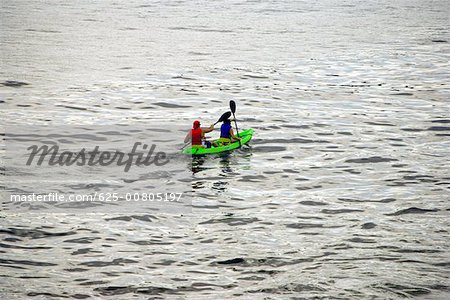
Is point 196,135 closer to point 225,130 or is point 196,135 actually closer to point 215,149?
point 215,149

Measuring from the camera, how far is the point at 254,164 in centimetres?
2755

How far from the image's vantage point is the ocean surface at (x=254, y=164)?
18438mm

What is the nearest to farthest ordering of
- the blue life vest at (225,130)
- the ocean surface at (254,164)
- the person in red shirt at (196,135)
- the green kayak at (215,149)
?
the ocean surface at (254,164) → the person in red shirt at (196,135) → the green kayak at (215,149) → the blue life vest at (225,130)

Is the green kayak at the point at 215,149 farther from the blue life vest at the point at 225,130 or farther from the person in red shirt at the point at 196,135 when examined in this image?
→ the blue life vest at the point at 225,130

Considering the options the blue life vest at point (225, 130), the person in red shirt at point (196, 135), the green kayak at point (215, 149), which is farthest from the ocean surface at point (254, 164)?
the blue life vest at point (225, 130)

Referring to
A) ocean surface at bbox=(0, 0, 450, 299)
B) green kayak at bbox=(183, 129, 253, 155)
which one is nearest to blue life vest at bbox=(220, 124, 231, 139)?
green kayak at bbox=(183, 129, 253, 155)

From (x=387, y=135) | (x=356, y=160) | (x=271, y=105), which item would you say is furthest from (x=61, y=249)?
(x=271, y=105)

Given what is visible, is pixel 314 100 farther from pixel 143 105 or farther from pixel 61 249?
pixel 61 249

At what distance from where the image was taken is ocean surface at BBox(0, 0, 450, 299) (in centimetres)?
1844

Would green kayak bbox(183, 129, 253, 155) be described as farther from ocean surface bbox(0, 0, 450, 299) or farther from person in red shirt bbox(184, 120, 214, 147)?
ocean surface bbox(0, 0, 450, 299)

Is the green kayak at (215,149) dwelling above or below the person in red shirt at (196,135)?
below

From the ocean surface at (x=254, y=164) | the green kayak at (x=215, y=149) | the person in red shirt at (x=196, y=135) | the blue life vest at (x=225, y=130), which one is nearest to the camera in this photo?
the ocean surface at (x=254, y=164)

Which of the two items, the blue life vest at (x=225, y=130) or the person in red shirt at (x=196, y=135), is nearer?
the person in red shirt at (x=196, y=135)

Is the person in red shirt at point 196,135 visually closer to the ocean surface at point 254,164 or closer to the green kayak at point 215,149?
the green kayak at point 215,149
